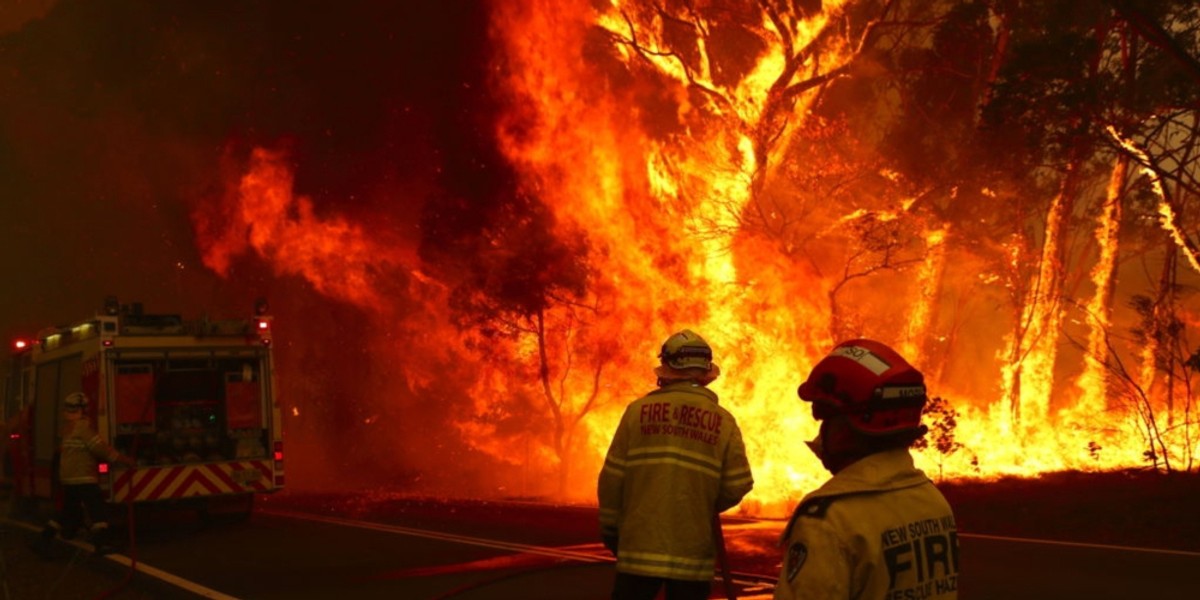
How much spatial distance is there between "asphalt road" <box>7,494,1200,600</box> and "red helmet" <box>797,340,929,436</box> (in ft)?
19.1

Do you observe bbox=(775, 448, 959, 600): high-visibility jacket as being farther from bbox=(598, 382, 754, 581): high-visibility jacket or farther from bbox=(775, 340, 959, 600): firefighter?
bbox=(598, 382, 754, 581): high-visibility jacket

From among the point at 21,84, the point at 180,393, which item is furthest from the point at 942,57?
the point at 21,84

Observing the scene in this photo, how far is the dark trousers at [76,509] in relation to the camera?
39.6 ft

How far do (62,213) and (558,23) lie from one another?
32689 millimetres

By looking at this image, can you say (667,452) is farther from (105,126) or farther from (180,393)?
(105,126)

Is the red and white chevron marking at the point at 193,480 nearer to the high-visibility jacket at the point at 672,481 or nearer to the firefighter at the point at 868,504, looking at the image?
the high-visibility jacket at the point at 672,481

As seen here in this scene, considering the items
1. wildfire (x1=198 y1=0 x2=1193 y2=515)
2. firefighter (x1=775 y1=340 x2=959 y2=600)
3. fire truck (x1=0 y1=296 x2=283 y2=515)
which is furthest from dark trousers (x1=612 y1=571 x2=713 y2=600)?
wildfire (x1=198 y1=0 x2=1193 y2=515)

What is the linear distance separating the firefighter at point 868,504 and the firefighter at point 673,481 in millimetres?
2072

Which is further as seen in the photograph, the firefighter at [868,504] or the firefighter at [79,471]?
the firefighter at [79,471]

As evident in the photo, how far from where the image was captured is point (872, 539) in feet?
7.98

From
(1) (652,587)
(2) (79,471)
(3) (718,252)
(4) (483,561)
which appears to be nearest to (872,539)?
(1) (652,587)

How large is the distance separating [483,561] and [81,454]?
16.3 feet

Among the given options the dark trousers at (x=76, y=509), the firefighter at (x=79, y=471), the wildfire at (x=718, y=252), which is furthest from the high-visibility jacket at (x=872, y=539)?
the wildfire at (x=718, y=252)

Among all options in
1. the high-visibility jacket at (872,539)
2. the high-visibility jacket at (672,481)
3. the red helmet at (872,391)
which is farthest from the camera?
the high-visibility jacket at (672,481)
